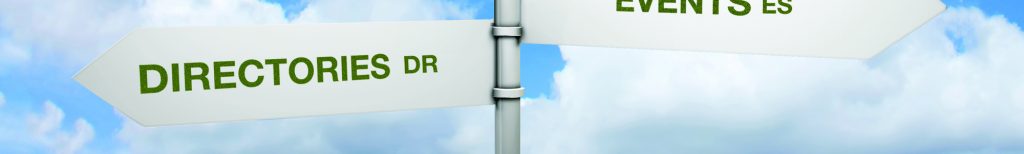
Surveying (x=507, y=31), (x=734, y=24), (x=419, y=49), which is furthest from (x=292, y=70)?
(x=734, y=24)

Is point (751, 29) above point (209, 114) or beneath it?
above

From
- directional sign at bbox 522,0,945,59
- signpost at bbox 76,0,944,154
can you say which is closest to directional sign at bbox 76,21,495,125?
signpost at bbox 76,0,944,154

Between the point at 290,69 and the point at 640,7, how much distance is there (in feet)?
2.52

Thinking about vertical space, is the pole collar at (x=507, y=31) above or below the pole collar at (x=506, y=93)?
above

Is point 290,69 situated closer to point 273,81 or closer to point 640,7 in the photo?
point 273,81

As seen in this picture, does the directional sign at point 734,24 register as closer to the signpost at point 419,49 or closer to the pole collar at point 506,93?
the signpost at point 419,49

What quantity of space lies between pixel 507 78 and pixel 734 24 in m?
0.54

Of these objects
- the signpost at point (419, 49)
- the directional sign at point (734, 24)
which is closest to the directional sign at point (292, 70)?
the signpost at point (419, 49)

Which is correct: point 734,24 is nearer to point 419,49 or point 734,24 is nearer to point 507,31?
point 507,31

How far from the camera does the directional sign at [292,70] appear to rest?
2469 millimetres

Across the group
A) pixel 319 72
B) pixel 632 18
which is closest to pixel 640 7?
pixel 632 18

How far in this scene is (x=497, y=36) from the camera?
2.76 m

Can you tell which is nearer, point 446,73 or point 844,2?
point 844,2

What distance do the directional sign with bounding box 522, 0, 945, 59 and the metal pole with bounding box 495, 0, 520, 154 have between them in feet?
0.12
